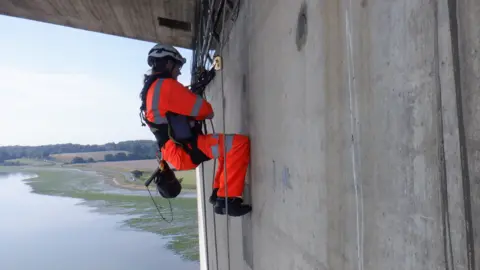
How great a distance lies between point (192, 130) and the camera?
10.8 feet

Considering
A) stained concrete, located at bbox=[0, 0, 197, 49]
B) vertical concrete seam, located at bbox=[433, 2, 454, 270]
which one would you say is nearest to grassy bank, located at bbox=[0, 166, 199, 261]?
stained concrete, located at bbox=[0, 0, 197, 49]

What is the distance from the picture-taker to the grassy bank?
85.0 feet

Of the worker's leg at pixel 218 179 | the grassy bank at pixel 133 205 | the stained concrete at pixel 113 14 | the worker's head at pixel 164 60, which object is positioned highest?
the stained concrete at pixel 113 14

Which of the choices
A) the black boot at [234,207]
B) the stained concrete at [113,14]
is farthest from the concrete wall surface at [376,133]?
the stained concrete at [113,14]

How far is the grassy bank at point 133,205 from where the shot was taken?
2591 centimetres

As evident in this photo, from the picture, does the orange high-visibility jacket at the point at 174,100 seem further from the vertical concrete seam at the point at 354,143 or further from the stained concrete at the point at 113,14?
the stained concrete at the point at 113,14

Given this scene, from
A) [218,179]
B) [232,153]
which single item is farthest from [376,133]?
[218,179]

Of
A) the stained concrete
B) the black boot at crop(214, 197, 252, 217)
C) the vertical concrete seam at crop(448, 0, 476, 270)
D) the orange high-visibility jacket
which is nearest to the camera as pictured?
the vertical concrete seam at crop(448, 0, 476, 270)

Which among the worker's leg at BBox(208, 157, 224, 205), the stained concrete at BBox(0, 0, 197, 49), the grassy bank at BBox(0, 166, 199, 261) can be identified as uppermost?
the stained concrete at BBox(0, 0, 197, 49)

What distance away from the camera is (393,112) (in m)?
1.21

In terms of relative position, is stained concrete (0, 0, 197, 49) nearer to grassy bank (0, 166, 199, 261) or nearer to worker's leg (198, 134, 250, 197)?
worker's leg (198, 134, 250, 197)

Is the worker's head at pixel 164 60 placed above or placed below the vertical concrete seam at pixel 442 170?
above

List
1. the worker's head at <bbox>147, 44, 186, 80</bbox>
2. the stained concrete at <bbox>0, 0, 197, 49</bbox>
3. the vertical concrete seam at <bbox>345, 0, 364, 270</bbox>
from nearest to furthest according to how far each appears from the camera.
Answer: the vertical concrete seam at <bbox>345, 0, 364, 270</bbox>, the worker's head at <bbox>147, 44, 186, 80</bbox>, the stained concrete at <bbox>0, 0, 197, 49</bbox>

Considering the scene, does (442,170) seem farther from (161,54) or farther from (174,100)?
(161,54)
